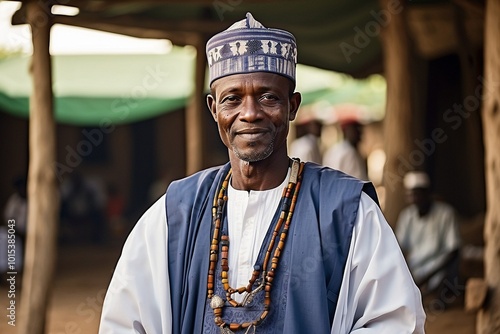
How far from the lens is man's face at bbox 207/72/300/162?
2.81 m

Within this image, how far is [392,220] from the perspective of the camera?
8383 millimetres

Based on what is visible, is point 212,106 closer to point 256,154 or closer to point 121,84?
point 256,154

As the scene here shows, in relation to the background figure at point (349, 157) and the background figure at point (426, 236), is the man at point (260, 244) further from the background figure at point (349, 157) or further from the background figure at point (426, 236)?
the background figure at point (349, 157)

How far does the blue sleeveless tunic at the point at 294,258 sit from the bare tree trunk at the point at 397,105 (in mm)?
5300

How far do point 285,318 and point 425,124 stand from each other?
10.5 meters

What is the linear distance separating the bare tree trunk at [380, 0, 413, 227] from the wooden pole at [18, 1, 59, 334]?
3.23 m

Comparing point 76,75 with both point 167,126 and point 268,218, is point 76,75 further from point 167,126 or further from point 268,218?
point 268,218

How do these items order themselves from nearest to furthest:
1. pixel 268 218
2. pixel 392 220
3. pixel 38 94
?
pixel 268 218, pixel 38 94, pixel 392 220

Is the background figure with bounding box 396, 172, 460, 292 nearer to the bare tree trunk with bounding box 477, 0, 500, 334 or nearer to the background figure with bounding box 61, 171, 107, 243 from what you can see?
the bare tree trunk with bounding box 477, 0, 500, 334

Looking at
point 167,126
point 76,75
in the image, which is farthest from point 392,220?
point 167,126

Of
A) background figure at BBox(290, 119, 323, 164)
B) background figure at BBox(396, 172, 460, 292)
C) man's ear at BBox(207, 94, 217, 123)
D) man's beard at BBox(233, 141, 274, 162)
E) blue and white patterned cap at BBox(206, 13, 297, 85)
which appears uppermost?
background figure at BBox(290, 119, 323, 164)

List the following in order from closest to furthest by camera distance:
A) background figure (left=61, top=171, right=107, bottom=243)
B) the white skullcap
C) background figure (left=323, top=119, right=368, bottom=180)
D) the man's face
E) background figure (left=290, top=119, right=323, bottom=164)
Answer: the man's face → the white skullcap → background figure (left=323, top=119, right=368, bottom=180) → background figure (left=290, top=119, right=323, bottom=164) → background figure (left=61, top=171, right=107, bottom=243)

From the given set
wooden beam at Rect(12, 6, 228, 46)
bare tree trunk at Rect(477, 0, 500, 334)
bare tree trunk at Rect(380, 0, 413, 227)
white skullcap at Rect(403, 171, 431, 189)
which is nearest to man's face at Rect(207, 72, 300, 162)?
bare tree trunk at Rect(477, 0, 500, 334)

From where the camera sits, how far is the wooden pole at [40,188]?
6543 mm
